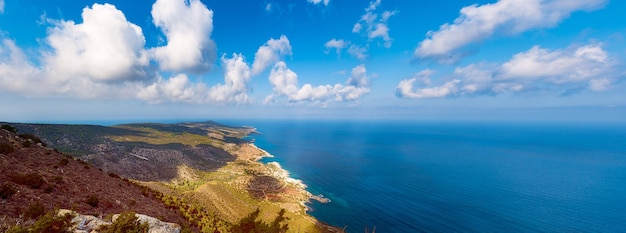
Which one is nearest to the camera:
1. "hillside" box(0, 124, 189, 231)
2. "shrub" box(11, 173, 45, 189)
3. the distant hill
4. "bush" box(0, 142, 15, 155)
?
"hillside" box(0, 124, 189, 231)

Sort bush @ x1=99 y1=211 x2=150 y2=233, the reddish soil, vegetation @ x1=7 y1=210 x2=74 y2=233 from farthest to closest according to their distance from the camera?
1. the reddish soil
2. bush @ x1=99 y1=211 x2=150 y2=233
3. vegetation @ x1=7 y1=210 x2=74 y2=233

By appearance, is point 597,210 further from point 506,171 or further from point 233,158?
point 233,158

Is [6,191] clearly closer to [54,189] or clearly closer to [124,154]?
[54,189]

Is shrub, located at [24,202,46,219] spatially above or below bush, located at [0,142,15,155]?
below

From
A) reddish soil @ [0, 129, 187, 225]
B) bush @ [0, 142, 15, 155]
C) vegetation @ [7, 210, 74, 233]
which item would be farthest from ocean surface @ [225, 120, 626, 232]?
bush @ [0, 142, 15, 155]

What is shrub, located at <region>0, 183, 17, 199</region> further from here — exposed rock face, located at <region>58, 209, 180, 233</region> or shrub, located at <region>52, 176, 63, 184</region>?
shrub, located at <region>52, 176, 63, 184</region>

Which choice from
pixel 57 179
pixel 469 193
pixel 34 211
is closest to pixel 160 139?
pixel 57 179

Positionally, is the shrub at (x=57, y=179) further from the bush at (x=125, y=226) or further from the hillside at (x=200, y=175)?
the hillside at (x=200, y=175)

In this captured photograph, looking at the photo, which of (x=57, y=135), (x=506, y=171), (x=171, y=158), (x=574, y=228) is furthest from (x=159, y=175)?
(x=506, y=171)
